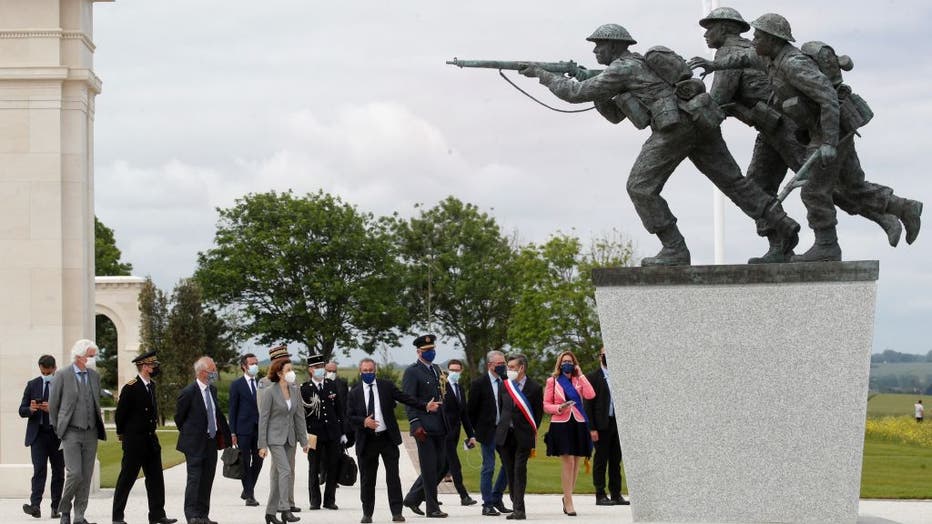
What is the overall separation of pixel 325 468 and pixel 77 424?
3797 millimetres

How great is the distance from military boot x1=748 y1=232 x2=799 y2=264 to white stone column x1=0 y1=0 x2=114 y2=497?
9.95 meters

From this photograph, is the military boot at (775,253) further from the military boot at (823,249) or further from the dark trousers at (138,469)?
the dark trousers at (138,469)

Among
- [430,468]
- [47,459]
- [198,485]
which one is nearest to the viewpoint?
[198,485]

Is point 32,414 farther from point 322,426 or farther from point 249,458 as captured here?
point 322,426

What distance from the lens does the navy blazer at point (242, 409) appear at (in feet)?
60.0

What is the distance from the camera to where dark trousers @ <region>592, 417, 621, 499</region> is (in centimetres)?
1886

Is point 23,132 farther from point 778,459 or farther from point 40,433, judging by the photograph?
point 778,459

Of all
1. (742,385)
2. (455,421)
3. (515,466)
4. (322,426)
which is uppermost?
(742,385)

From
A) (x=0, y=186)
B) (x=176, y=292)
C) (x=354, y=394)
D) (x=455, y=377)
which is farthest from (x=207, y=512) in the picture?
(x=176, y=292)

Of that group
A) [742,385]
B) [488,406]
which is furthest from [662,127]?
[488,406]

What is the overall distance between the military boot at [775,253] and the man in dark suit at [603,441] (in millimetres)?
5003

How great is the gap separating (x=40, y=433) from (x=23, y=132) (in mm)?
4435

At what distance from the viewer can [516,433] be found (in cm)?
1698

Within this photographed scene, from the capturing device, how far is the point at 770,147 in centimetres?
1450
